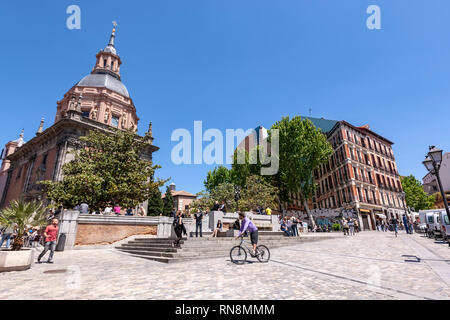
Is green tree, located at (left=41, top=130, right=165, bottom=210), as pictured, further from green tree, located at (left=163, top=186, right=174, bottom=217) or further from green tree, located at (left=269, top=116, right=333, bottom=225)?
green tree, located at (left=163, top=186, right=174, bottom=217)

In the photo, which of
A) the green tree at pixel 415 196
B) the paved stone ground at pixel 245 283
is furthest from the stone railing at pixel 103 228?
the green tree at pixel 415 196

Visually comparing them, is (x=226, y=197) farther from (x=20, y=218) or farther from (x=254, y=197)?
(x=20, y=218)

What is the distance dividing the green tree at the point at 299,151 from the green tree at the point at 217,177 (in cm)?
1361

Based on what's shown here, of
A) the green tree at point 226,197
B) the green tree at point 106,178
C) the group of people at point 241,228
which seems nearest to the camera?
the group of people at point 241,228

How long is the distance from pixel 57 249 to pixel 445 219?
23.5 metres

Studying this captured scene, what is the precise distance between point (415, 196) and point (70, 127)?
56.2m

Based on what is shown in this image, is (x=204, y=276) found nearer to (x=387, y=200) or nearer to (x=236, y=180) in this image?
(x=236, y=180)

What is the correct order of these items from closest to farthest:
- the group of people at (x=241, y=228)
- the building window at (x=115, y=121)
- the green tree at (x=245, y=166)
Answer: the group of people at (x=241, y=228)
the building window at (x=115, y=121)
the green tree at (x=245, y=166)

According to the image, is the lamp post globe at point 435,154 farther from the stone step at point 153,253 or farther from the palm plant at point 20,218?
the palm plant at point 20,218

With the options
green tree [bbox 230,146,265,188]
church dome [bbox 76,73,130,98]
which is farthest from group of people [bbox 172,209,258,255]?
church dome [bbox 76,73,130,98]

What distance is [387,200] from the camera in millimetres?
37531

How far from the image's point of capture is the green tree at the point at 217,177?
44125mm

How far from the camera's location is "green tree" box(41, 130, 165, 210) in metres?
15.9

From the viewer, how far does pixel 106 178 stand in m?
17.0
